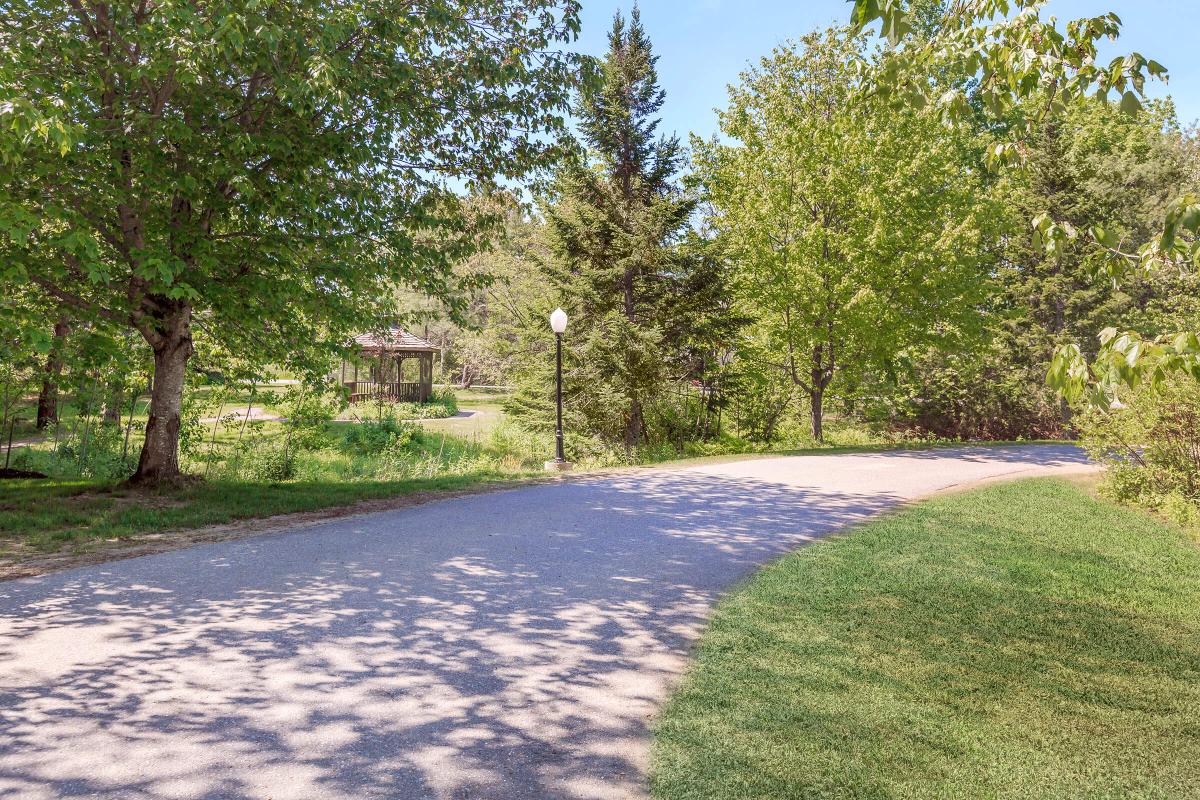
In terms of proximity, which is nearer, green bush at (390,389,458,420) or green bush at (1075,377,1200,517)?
green bush at (1075,377,1200,517)

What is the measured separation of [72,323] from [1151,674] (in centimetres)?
1205

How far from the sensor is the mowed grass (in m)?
3.05

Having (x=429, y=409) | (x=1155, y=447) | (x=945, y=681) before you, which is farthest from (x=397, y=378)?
(x=945, y=681)

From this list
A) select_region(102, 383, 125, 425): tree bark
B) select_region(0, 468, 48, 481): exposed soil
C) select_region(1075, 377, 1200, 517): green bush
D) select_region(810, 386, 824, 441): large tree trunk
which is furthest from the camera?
select_region(810, 386, 824, 441): large tree trunk

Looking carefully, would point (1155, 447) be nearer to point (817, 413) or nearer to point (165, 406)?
point (817, 413)

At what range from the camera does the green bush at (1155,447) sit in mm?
9208

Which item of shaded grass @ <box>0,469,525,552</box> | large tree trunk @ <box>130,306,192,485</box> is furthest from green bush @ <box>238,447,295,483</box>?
large tree trunk @ <box>130,306,192,485</box>

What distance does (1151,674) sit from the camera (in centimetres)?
413

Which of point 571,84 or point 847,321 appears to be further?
point 847,321

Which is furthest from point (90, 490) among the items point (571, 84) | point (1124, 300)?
point (1124, 300)

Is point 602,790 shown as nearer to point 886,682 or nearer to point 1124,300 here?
point 886,682

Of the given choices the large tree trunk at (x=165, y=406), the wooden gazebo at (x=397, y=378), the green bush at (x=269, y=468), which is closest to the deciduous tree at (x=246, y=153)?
the large tree trunk at (x=165, y=406)

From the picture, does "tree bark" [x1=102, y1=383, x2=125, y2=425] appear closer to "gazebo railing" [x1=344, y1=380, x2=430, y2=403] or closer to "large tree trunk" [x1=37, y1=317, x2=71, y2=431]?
"large tree trunk" [x1=37, y1=317, x2=71, y2=431]

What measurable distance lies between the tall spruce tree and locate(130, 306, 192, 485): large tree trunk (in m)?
9.38
